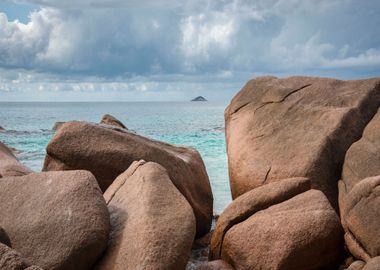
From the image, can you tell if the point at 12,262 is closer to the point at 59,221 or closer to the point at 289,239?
the point at 59,221

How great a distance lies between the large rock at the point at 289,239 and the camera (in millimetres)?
5695

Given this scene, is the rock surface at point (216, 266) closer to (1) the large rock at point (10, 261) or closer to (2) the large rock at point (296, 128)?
(2) the large rock at point (296, 128)

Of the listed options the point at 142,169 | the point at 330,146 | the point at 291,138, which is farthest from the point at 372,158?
the point at 142,169

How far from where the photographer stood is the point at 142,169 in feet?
19.8

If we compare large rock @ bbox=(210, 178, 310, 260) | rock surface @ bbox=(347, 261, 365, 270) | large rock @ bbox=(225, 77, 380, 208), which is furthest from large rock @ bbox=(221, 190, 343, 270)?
large rock @ bbox=(225, 77, 380, 208)

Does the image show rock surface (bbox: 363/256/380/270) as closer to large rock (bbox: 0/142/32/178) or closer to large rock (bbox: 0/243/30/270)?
large rock (bbox: 0/243/30/270)

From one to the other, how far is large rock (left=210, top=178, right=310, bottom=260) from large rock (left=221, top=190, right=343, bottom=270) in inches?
5.1

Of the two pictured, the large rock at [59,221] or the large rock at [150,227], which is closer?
the large rock at [150,227]

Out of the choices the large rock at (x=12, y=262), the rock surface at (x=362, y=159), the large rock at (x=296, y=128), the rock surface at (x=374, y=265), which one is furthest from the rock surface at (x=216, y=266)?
the large rock at (x=12, y=262)

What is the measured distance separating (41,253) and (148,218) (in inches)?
43.4

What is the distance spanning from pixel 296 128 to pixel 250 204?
7.73 feet

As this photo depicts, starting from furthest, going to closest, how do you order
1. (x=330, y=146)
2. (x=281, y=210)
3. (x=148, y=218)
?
(x=330, y=146), (x=281, y=210), (x=148, y=218)

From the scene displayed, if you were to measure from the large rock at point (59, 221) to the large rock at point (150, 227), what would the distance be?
0.21 meters

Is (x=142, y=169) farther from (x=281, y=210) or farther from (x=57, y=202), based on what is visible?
(x=281, y=210)
